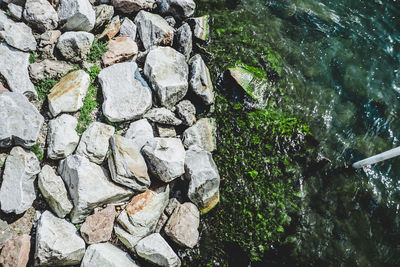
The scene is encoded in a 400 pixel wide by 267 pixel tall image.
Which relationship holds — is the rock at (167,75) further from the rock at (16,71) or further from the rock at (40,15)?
the rock at (16,71)

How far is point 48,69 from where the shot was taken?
525 cm

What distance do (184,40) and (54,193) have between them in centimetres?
397

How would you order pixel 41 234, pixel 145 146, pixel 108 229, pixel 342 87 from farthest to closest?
pixel 342 87 → pixel 145 146 → pixel 108 229 → pixel 41 234

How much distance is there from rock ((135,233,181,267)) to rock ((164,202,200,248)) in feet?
0.76

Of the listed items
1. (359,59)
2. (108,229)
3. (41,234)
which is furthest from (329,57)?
(41,234)

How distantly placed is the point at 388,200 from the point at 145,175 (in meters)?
4.46

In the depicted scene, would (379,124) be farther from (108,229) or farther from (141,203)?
(108,229)

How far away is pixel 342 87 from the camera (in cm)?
629

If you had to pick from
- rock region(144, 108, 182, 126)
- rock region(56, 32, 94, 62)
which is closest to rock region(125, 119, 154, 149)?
rock region(144, 108, 182, 126)

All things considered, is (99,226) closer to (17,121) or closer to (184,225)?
(184,225)

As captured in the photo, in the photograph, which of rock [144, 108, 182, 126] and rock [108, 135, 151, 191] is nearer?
rock [108, 135, 151, 191]

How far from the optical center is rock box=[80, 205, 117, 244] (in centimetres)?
446

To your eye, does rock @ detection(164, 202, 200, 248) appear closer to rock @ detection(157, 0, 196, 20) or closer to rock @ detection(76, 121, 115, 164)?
rock @ detection(76, 121, 115, 164)

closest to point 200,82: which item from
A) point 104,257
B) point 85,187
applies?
point 85,187
